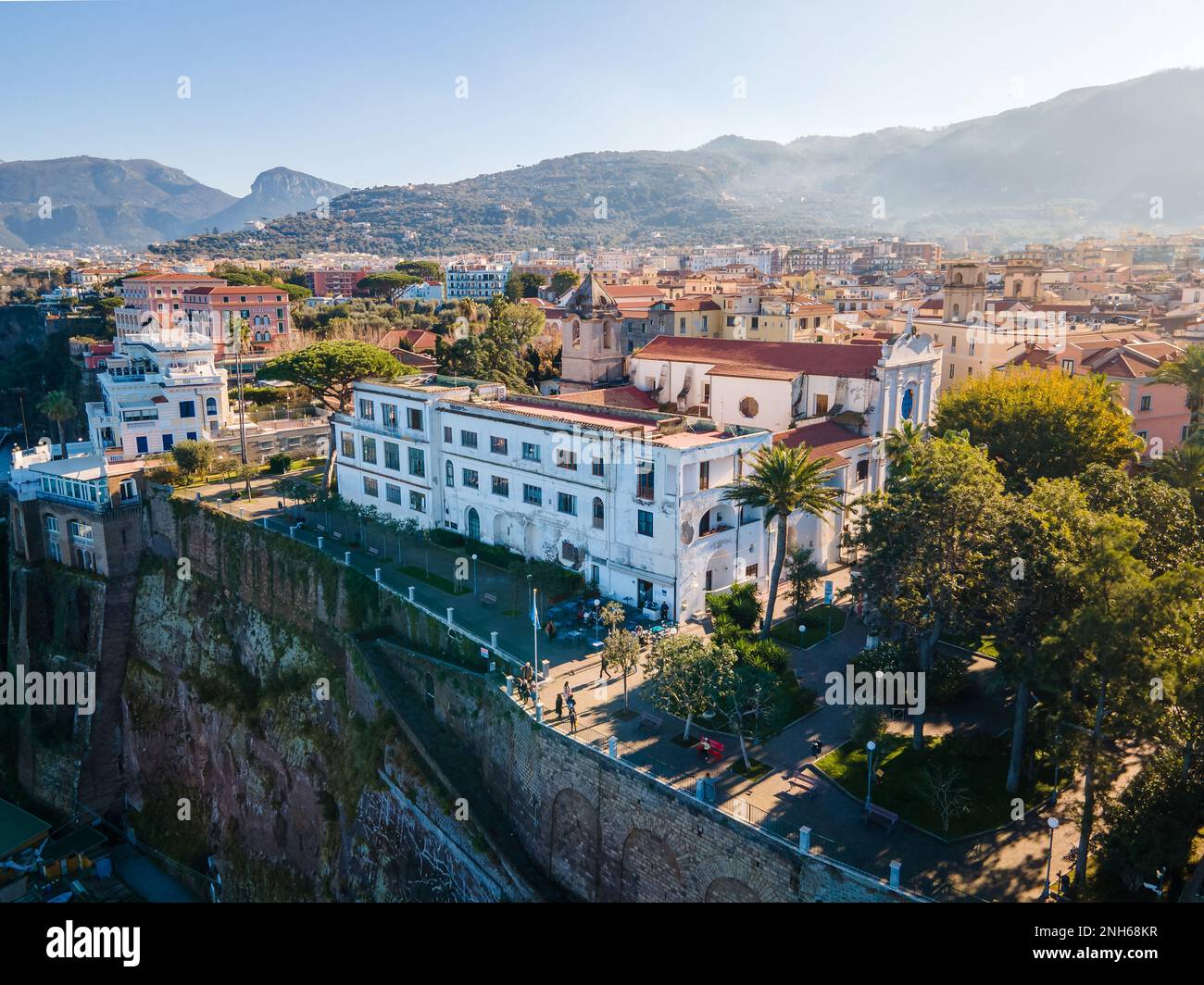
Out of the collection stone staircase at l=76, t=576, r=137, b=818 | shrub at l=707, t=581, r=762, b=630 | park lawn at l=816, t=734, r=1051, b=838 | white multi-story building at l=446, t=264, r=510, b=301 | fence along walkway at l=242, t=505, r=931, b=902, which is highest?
white multi-story building at l=446, t=264, r=510, b=301

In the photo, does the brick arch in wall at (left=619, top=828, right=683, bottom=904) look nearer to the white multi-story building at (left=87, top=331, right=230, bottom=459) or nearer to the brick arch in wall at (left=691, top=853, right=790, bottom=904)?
the brick arch in wall at (left=691, top=853, right=790, bottom=904)

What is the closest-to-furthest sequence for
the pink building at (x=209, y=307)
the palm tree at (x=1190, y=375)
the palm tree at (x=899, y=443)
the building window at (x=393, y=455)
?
the palm tree at (x=899, y=443) < the building window at (x=393, y=455) < the palm tree at (x=1190, y=375) < the pink building at (x=209, y=307)

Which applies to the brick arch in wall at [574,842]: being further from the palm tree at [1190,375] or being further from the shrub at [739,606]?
the palm tree at [1190,375]

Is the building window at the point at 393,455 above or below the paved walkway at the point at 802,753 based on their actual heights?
above

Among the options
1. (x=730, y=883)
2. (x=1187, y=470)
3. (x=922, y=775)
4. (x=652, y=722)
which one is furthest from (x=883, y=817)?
(x=1187, y=470)

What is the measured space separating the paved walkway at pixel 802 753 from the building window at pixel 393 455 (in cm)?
890

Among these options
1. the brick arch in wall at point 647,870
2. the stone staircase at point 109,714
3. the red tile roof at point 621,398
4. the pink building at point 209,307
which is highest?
the pink building at point 209,307

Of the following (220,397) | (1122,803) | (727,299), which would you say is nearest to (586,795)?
(1122,803)

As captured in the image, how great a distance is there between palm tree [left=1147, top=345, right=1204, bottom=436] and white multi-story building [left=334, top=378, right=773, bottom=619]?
98.9ft

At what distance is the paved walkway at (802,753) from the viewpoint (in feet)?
→ 76.7

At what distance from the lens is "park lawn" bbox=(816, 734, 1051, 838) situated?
25.4 meters

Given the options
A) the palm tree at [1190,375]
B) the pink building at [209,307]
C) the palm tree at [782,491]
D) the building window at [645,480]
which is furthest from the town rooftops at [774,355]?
the pink building at [209,307]

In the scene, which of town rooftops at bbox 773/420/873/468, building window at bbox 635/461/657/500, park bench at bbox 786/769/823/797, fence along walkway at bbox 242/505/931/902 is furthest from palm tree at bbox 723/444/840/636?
fence along walkway at bbox 242/505/931/902
